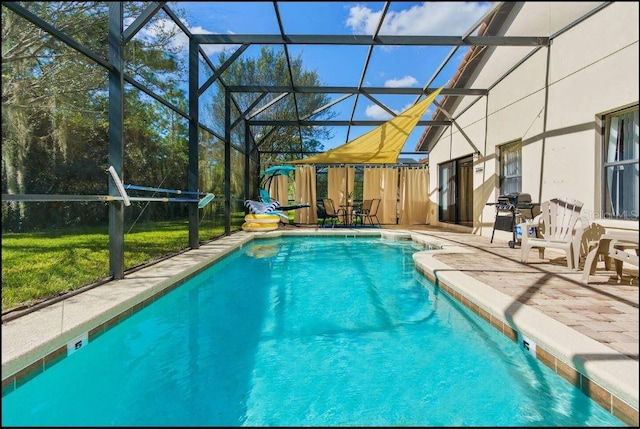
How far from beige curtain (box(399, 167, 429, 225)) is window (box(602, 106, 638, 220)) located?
7.70m

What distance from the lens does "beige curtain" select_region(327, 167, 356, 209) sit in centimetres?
1253

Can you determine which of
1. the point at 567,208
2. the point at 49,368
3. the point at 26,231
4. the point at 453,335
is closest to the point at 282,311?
the point at 453,335

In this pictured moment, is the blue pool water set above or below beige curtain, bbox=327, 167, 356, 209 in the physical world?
below

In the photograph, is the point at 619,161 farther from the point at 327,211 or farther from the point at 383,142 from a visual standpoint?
the point at 327,211

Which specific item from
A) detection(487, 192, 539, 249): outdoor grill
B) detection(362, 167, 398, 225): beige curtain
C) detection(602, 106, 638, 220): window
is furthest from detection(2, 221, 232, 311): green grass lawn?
detection(362, 167, 398, 225): beige curtain

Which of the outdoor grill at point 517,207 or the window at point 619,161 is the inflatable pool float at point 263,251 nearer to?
the outdoor grill at point 517,207

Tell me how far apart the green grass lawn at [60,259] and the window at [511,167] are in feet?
21.4

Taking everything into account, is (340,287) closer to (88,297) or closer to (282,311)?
(282,311)

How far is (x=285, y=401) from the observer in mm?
1986

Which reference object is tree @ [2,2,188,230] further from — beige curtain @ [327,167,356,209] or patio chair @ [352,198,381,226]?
beige curtain @ [327,167,356,209]

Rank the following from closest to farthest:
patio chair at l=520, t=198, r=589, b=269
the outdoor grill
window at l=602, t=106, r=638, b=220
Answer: patio chair at l=520, t=198, r=589, b=269
window at l=602, t=106, r=638, b=220
the outdoor grill

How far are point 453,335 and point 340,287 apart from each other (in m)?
1.75

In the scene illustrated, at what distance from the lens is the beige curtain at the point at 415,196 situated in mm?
12349

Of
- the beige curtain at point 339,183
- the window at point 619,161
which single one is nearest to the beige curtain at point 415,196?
the beige curtain at point 339,183
